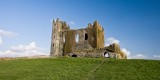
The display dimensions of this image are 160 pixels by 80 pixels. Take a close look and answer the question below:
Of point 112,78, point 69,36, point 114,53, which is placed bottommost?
point 112,78

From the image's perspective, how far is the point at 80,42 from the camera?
69.9 metres

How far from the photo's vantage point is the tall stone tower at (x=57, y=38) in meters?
73.6

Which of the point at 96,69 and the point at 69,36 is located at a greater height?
the point at 69,36

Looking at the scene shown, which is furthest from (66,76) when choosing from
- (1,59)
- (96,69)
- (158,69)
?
(1,59)

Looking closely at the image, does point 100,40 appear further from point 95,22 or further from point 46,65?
point 46,65

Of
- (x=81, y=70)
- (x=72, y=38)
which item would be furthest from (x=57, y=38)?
(x=81, y=70)

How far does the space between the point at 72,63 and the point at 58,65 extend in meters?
2.90

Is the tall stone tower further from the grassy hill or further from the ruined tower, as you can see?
the grassy hill

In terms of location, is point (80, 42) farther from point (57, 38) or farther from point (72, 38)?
point (57, 38)

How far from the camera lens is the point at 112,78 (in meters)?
35.9

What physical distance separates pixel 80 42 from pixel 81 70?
96.2 feet

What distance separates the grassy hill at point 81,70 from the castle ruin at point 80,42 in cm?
1394

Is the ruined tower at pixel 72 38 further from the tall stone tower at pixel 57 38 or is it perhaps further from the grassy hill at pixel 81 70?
the grassy hill at pixel 81 70

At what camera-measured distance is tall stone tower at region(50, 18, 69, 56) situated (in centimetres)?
7356
